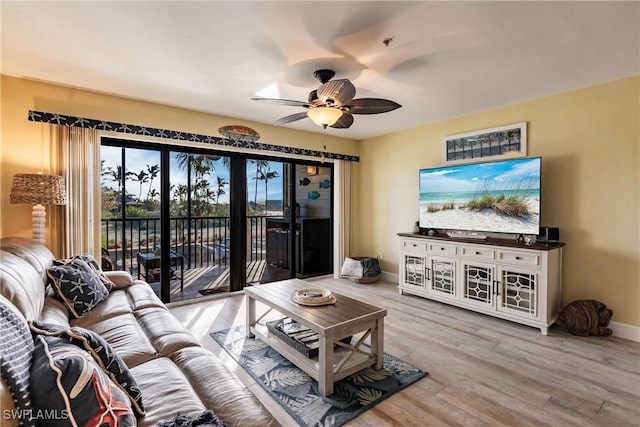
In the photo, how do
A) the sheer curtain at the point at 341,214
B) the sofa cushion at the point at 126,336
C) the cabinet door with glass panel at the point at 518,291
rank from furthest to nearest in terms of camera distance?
the sheer curtain at the point at 341,214 < the cabinet door with glass panel at the point at 518,291 < the sofa cushion at the point at 126,336

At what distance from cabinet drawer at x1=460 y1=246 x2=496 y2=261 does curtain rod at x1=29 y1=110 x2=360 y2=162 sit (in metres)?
2.53

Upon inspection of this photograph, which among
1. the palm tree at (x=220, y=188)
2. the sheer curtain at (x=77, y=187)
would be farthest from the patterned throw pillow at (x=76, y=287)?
the palm tree at (x=220, y=188)

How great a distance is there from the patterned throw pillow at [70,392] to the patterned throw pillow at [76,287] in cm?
144

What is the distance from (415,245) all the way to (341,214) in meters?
1.53

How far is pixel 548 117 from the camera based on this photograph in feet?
10.9

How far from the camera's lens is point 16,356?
878mm

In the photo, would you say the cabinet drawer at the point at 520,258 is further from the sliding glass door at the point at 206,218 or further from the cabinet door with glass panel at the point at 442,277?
the sliding glass door at the point at 206,218

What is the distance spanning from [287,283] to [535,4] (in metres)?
2.79

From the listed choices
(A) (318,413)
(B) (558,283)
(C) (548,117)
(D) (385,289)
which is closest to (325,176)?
(D) (385,289)

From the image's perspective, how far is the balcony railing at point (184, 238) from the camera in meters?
3.55

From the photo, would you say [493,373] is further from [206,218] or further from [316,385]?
[206,218]

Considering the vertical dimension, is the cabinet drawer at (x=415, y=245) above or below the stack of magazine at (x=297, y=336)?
above

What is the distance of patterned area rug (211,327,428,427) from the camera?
6.00 ft

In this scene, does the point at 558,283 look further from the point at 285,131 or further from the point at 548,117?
the point at 285,131
